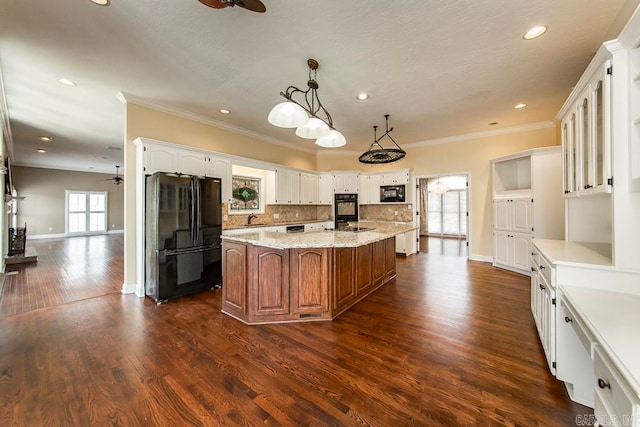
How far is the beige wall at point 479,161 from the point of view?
5267 mm

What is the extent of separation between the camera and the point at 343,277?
122 inches

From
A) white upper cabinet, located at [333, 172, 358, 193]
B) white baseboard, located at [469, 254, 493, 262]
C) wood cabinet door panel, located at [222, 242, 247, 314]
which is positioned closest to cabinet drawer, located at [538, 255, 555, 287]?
wood cabinet door panel, located at [222, 242, 247, 314]

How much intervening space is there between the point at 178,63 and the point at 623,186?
4.18 meters

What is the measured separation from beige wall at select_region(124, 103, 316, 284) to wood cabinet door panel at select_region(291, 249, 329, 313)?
9.16ft

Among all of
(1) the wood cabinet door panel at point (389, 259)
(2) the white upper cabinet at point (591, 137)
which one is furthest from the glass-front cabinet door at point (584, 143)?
(1) the wood cabinet door panel at point (389, 259)

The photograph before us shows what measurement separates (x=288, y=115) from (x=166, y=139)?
9.95 feet

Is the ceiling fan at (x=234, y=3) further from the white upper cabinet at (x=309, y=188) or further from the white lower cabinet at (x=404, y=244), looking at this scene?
the white lower cabinet at (x=404, y=244)

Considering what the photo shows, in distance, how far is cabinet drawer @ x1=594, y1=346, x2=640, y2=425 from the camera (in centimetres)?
85

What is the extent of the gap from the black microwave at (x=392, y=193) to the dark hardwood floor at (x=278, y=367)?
3.65m

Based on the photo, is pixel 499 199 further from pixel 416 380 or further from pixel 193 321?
pixel 193 321

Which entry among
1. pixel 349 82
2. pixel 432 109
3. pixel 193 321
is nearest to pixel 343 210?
pixel 432 109

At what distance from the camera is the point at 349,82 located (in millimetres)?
3383

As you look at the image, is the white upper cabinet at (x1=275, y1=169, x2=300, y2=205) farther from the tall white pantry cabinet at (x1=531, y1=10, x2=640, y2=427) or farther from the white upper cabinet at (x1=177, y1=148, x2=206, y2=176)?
the tall white pantry cabinet at (x1=531, y1=10, x2=640, y2=427)

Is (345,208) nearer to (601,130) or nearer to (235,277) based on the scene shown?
(235,277)
